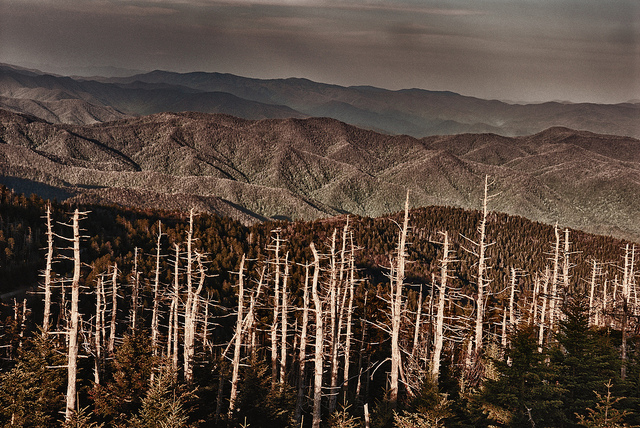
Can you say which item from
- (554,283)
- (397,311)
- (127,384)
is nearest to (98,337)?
(127,384)

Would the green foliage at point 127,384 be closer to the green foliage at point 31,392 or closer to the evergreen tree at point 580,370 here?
the green foliage at point 31,392

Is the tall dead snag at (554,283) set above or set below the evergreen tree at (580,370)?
above

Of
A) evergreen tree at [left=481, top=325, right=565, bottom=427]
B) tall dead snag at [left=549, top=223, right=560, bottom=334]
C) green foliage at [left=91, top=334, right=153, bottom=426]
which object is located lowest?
green foliage at [left=91, top=334, right=153, bottom=426]

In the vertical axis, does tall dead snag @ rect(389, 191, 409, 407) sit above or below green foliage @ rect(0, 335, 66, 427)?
above

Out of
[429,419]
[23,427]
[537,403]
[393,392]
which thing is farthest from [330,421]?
[23,427]

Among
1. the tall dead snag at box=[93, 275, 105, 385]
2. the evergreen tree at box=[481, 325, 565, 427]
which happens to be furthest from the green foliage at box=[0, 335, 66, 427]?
the evergreen tree at box=[481, 325, 565, 427]

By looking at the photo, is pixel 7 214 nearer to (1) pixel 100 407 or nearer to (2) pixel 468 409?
(1) pixel 100 407

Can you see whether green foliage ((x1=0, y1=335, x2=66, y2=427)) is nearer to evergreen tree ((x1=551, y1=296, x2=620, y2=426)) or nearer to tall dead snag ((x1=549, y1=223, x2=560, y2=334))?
evergreen tree ((x1=551, y1=296, x2=620, y2=426))

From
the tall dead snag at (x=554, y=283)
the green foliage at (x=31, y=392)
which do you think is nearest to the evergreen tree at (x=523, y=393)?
the tall dead snag at (x=554, y=283)
